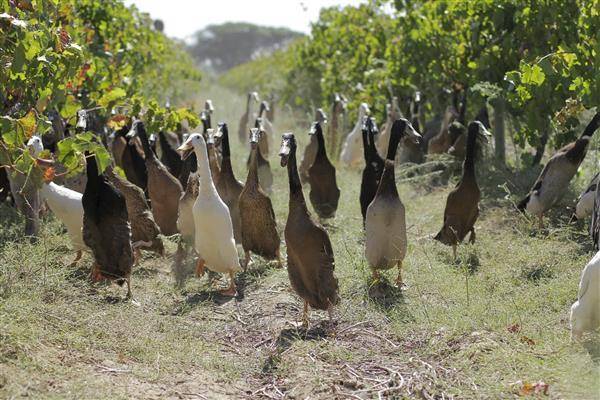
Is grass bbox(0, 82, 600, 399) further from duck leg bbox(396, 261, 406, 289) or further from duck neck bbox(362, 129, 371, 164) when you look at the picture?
duck neck bbox(362, 129, 371, 164)

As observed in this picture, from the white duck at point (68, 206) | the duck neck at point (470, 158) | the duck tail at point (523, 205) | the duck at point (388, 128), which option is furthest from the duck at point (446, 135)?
the white duck at point (68, 206)

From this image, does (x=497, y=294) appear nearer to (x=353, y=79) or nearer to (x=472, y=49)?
(x=472, y=49)

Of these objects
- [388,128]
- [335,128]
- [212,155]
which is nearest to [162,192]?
[212,155]

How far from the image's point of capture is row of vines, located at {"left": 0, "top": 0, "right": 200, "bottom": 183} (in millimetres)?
5406

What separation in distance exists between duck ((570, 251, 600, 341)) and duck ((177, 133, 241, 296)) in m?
2.90

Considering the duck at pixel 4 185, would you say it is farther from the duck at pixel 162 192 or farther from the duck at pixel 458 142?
the duck at pixel 458 142

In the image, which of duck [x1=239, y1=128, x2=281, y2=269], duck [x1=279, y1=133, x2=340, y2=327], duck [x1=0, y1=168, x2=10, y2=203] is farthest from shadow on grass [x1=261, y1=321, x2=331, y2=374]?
duck [x1=0, y1=168, x2=10, y2=203]

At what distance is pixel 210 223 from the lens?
675 centimetres

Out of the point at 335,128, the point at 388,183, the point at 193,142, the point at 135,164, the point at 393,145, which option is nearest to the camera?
the point at 388,183

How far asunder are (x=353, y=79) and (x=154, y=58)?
12.3 feet

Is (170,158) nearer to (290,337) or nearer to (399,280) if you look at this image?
(399,280)

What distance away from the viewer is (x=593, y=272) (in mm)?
4906

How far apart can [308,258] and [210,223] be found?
45.4 inches

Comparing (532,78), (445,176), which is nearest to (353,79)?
(445,176)
